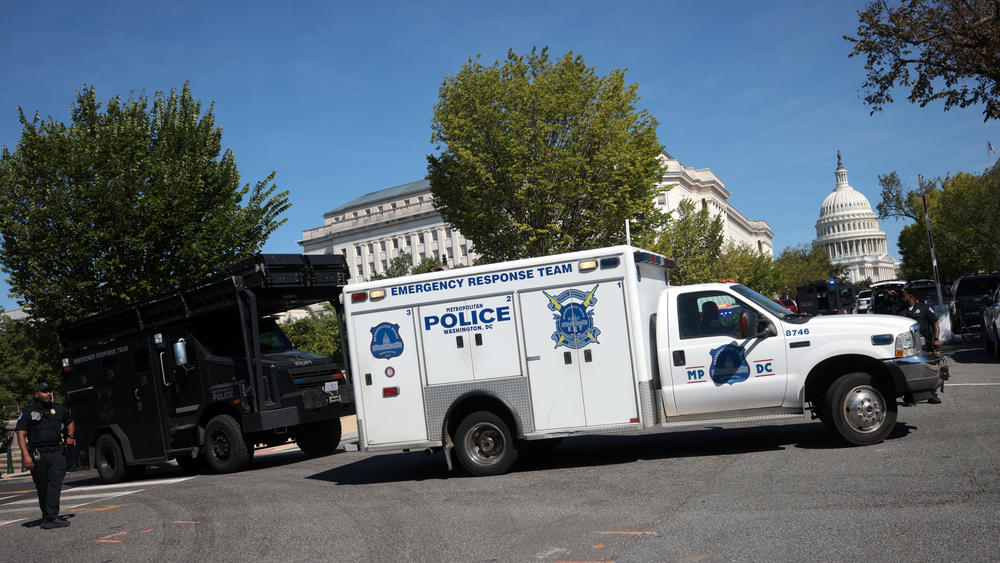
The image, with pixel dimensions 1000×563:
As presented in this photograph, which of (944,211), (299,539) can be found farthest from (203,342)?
(944,211)

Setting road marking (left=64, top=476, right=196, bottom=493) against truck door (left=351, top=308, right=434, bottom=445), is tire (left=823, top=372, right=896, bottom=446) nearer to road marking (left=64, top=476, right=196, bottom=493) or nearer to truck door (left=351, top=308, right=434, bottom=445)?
truck door (left=351, top=308, right=434, bottom=445)

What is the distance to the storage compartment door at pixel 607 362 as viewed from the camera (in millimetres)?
9461

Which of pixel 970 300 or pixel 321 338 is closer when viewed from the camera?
pixel 970 300

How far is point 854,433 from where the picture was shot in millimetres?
9031

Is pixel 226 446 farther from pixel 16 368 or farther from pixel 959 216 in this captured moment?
pixel 16 368

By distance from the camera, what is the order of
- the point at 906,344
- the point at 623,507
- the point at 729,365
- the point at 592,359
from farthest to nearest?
the point at 592,359 < the point at 729,365 < the point at 906,344 < the point at 623,507

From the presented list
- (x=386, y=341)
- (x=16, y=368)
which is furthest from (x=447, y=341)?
(x=16, y=368)

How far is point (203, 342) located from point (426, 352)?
527 cm

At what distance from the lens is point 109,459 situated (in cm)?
1504

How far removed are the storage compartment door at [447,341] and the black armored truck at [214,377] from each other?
3428mm

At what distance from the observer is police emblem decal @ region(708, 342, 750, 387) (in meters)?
9.35

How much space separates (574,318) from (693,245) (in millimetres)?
47329

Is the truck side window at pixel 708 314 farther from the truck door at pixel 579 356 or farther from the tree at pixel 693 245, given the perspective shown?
the tree at pixel 693 245

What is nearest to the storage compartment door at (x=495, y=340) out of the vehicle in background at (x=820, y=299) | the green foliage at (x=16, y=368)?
the vehicle in background at (x=820, y=299)
